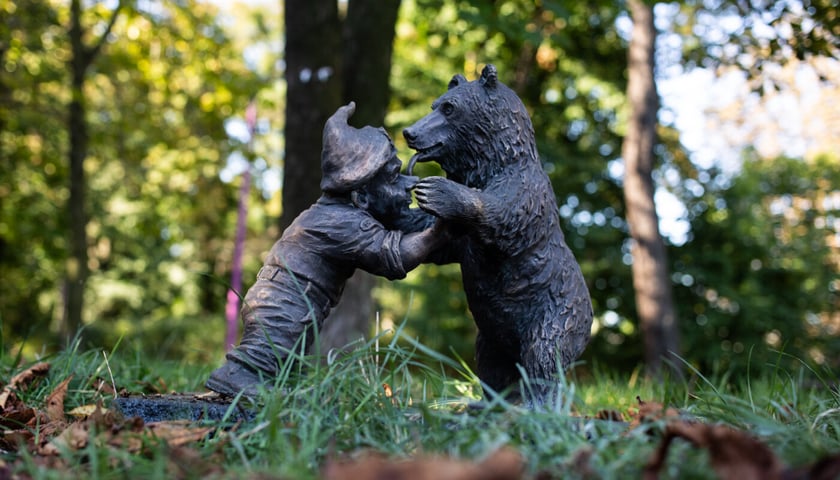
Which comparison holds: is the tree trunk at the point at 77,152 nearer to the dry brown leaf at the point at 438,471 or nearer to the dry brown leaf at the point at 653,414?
the dry brown leaf at the point at 653,414

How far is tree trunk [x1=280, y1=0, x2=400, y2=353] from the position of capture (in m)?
5.46

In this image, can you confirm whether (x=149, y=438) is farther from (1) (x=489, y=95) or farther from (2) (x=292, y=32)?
(2) (x=292, y=32)

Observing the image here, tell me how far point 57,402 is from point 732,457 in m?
2.59

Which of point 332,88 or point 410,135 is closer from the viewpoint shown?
point 410,135

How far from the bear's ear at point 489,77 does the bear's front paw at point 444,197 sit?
51cm

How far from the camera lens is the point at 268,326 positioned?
2.76 meters

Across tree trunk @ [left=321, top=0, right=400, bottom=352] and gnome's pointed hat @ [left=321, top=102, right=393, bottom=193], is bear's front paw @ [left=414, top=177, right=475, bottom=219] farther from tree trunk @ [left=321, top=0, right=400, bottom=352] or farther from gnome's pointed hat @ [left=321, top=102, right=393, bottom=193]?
tree trunk @ [left=321, top=0, right=400, bottom=352]

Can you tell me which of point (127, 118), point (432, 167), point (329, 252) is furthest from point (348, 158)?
point (127, 118)

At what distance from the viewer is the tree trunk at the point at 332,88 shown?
5.46 meters

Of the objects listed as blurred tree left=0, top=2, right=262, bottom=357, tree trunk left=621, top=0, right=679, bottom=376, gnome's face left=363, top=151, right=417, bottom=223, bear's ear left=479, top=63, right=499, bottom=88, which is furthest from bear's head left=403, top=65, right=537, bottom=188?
tree trunk left=621, top=0, right=679, bottom=376

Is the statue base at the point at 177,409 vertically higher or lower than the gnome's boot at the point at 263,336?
lower

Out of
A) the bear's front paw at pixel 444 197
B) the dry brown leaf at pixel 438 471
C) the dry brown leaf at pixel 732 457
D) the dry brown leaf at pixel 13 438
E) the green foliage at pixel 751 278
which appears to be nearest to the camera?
the dry brown leaf at pixel 438 471

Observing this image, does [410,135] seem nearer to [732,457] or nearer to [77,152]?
[732,457]

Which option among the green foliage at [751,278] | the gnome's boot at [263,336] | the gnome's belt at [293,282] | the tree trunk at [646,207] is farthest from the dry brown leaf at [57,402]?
the green foliage at [751,278]
